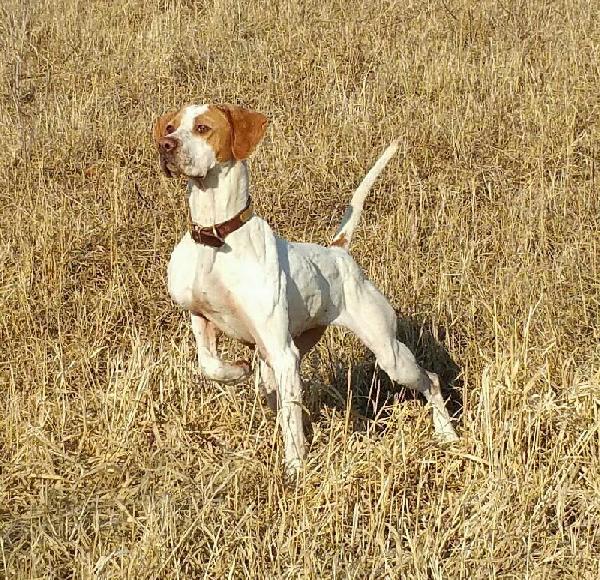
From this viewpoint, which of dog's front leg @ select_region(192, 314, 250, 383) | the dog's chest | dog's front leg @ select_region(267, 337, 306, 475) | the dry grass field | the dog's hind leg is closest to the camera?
the dry grass field

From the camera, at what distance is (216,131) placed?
4207 millimetres

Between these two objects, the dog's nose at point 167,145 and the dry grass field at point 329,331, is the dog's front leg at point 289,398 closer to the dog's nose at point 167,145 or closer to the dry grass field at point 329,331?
the dry grass field at point 329,331

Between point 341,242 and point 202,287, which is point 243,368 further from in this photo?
point 341,242

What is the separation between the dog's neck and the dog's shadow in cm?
111

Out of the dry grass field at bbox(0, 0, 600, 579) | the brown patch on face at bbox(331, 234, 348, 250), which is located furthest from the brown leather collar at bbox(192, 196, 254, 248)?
the brown patch on face at bbox(331, 234, 348, 250)

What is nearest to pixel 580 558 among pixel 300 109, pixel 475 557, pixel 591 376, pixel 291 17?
pixel 475 557

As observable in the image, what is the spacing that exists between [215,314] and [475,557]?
58.0 inches

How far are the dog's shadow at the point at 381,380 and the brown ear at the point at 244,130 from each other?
4.29 feet

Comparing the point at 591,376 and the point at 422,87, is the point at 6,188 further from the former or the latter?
the point at 591,376

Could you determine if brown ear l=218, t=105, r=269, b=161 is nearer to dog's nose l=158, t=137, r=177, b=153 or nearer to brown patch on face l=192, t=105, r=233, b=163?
brown patch on face l=192, t=105, r=233, b=163

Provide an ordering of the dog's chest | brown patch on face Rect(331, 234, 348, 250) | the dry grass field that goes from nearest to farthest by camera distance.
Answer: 1. the dry grass field
2. the dog's chest
3. brown patch on face Rect(331, 234, 348, 250)

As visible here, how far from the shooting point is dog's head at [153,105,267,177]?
13.5 feet

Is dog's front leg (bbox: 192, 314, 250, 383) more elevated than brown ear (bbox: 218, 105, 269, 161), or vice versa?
brown ear (bbox: 218, 105, 269, 161)

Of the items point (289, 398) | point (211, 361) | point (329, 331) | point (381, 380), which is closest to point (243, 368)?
point (211, 361)
